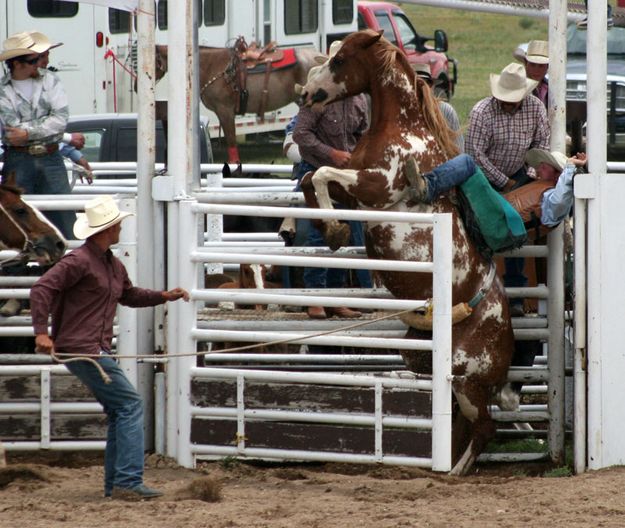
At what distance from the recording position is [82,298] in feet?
22.4

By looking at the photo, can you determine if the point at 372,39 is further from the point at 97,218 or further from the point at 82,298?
the point at 82,298

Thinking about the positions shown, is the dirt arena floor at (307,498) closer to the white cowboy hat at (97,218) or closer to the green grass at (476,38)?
the white cowboy hat at (97,218)

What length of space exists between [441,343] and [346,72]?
1707 mm

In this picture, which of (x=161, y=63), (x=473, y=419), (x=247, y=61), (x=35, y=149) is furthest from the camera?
(x=247, y=61)

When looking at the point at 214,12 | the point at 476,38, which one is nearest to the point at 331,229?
the point at 214,12

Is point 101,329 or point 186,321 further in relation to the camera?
point 186,321

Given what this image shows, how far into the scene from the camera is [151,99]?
7953 millimetres

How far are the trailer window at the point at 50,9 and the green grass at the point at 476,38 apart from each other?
37.4 feet

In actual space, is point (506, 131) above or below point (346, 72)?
below

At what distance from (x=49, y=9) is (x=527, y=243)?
456 inches

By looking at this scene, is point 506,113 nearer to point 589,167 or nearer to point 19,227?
point 589,167

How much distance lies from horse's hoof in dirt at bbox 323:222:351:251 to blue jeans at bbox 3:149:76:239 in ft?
7.01

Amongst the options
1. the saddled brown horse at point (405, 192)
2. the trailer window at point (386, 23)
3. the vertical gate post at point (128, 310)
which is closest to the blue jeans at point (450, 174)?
the saddled brown horse at point (405, 192)

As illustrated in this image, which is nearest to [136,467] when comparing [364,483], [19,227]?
[364,483]
